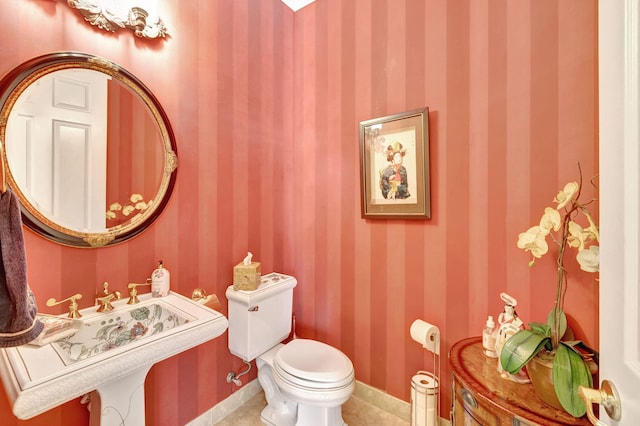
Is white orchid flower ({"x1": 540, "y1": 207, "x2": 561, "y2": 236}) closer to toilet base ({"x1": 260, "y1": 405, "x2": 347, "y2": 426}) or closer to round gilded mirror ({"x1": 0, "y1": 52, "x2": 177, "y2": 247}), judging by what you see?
toilet base ({"x1": 260, "y1": 405, "x2": 347, "y2": 426})

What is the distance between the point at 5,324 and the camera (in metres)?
0.71

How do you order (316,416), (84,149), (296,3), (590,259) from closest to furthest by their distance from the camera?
(590,259) → (84,149) → (316,416) → (296,3)

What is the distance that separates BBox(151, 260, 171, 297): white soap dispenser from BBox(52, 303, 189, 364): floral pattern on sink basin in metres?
0.07

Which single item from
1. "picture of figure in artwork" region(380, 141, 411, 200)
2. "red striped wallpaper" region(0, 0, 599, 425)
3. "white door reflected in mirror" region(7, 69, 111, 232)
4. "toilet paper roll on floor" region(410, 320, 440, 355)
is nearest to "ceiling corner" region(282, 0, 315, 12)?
"red striped wallpaper" region(0, 0, 599, 425)

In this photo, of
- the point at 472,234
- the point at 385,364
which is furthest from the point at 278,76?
the point at 385,364

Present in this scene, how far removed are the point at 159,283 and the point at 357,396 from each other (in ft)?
4.87

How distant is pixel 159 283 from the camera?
1304 mm

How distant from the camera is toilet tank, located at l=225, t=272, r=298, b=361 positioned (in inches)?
60.2

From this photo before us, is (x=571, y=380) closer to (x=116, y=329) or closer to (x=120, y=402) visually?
(x=120, y=402)

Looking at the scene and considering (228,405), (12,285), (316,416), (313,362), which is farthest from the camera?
(228,405)

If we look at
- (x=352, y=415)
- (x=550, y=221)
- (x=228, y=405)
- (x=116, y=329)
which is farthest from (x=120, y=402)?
(x=550, y=221)

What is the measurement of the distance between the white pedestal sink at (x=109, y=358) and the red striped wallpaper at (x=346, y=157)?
181 millimetres

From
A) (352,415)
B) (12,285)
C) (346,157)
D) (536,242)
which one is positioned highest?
(346,157)

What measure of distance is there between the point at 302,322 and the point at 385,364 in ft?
2.31
